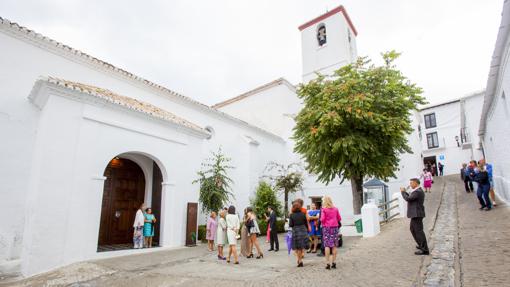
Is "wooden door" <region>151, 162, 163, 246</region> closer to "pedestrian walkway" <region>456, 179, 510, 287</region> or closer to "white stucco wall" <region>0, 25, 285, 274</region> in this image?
"white stucco wall" <region>0, 25, 285, 274</region>

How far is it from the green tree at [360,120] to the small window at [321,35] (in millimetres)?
12069

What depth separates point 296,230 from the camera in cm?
729

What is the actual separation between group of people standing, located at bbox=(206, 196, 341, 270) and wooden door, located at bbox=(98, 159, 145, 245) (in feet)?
11.2

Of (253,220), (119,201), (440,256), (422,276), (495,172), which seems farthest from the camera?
(495,172)

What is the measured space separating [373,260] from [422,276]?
1635mm

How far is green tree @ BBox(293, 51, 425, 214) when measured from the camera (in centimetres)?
1098

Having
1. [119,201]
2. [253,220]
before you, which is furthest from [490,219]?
[119,201]

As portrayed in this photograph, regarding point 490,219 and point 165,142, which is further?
point 165,142

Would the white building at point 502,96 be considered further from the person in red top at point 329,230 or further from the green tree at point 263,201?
the green tree at point 263,201

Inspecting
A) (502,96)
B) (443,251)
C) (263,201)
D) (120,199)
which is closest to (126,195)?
(120,199)

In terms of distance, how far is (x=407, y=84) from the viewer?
11820 mm

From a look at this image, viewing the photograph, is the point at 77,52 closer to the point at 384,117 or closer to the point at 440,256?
the point at 384,117

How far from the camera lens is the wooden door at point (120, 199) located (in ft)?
36.5

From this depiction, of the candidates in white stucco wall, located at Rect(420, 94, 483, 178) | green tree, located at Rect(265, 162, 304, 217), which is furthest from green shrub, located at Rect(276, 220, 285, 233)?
white stucco wall, located at Rect(420, 94, 483, 178)
